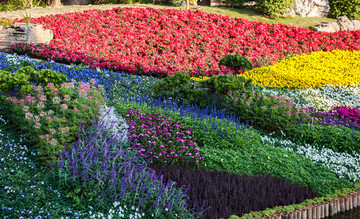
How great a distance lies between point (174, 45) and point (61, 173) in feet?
33.6

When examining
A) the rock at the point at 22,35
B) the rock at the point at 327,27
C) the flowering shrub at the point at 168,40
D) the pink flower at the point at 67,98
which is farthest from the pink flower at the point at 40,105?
the rock at the point at 327,27

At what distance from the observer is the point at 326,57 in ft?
50.8

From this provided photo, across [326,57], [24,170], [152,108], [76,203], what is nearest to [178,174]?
[76,203]

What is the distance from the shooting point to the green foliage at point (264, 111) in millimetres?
7547

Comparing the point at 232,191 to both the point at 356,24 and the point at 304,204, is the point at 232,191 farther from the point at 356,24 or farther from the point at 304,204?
the point at 356,24

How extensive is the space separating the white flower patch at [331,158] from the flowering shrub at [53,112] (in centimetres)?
336

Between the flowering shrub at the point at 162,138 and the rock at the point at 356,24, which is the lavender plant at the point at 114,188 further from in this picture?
the rock at the point at 356,24

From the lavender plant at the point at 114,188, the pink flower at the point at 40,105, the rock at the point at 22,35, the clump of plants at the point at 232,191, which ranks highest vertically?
the rock at the point at 22,35

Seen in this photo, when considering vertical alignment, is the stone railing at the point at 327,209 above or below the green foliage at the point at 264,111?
below

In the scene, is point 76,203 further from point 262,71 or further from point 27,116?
point 262,71

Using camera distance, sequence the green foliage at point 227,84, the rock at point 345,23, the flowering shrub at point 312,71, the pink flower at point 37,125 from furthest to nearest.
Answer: the rock at point 345,23 → the flowering shrub at point 312,71 → the green foliage at point 227,84 → the pink flower at point 37,125

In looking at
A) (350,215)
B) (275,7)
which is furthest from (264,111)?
(275,7)

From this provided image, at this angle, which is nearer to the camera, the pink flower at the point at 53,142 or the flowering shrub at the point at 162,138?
→ the pink flower at the point at 53,142

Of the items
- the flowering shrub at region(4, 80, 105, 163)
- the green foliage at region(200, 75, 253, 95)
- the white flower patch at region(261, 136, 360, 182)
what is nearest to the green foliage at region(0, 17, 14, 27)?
the flowering shrub at region(4, 80, 105, 163)
